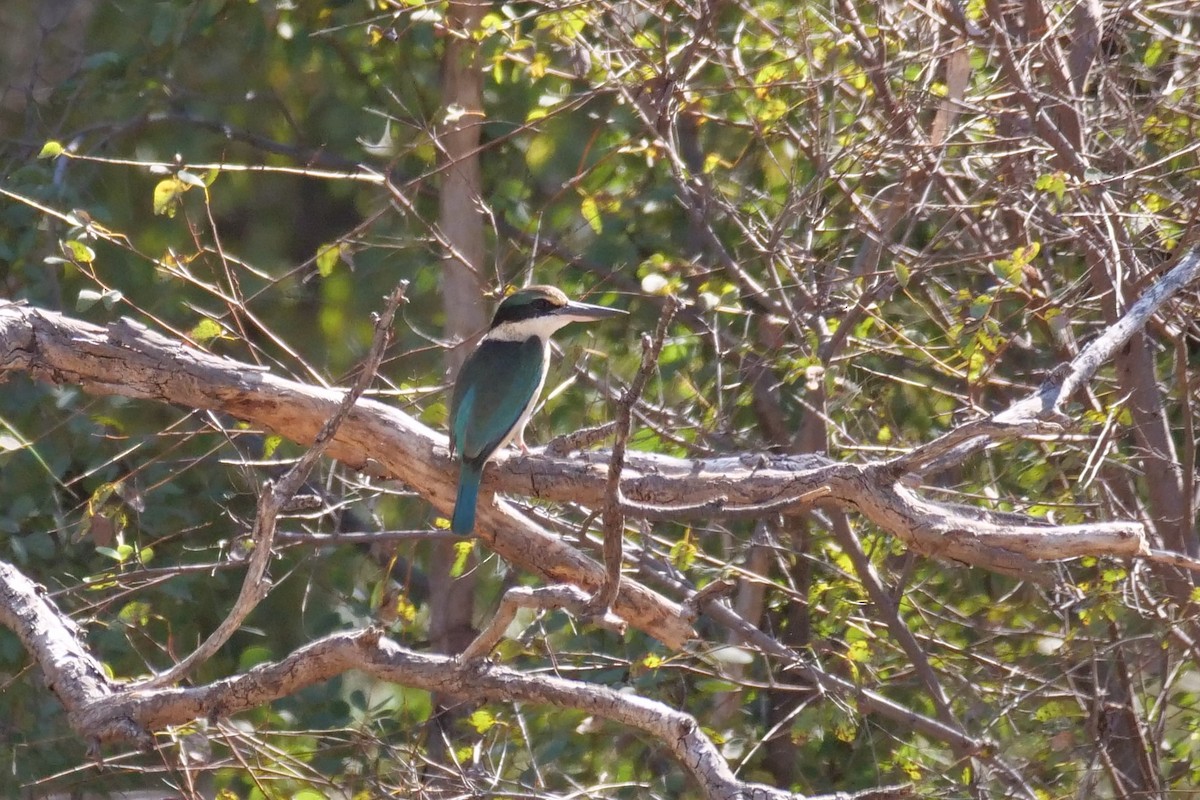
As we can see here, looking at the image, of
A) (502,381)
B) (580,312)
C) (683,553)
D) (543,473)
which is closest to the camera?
(543,473)

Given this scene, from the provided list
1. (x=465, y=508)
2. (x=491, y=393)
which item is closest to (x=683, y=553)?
(x=465, y=508)

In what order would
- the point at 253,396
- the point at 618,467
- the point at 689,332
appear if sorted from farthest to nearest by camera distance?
the point at 689,332 < the point at 253,396 < the point at 618,467

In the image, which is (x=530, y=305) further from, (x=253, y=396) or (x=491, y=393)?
(x=253, y=396)

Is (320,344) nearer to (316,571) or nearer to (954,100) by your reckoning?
(316,571)

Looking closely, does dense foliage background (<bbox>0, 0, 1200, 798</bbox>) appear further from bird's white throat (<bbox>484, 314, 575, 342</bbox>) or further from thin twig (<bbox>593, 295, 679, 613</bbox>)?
thin twig (<bbox>593, 295, 679, 613</bbox>)

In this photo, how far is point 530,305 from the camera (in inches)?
155

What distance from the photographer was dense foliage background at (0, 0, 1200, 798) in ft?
11.1

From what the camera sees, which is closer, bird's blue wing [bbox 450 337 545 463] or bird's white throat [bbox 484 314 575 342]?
bird's blue wing [bbox 450 337 545 463]

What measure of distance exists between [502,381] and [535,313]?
1.26 feet

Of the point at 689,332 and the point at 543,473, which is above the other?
the point at 543,473

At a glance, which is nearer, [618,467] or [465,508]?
[618,467]

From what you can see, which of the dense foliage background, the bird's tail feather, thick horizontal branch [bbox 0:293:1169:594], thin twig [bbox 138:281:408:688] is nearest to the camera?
thin twig [bbox 138:281:408:688]

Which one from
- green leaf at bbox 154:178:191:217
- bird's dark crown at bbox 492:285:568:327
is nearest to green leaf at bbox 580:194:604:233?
bird's dark crown at bbox 492:285:568:327

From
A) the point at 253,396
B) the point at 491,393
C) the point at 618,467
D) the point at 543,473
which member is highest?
the point at 618,467
